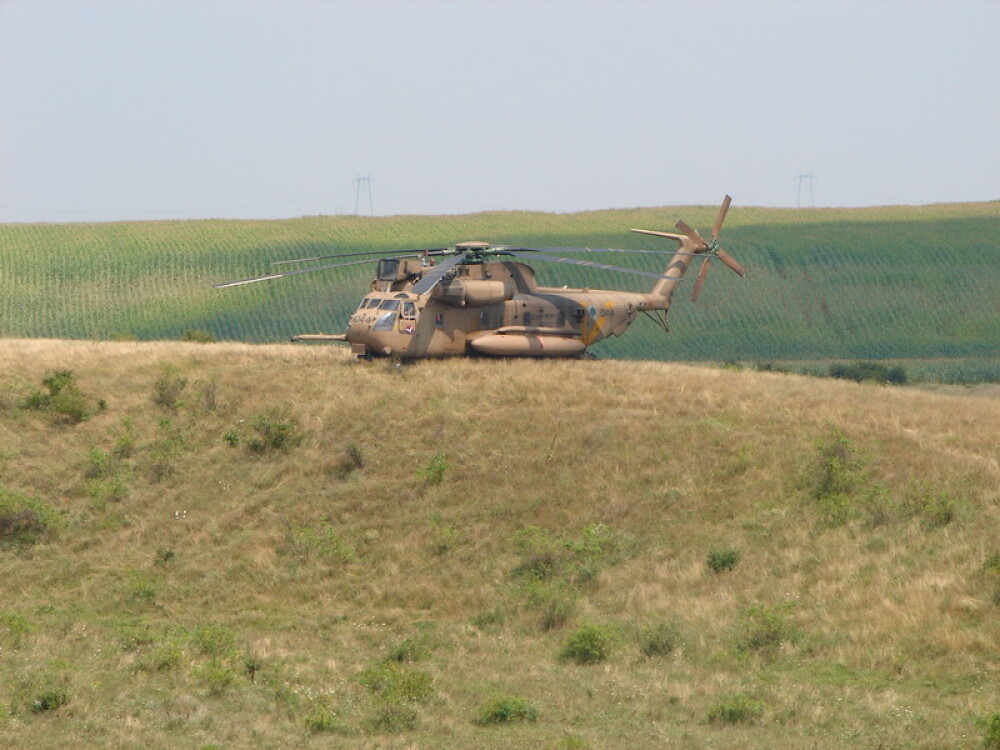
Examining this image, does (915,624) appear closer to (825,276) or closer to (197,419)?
(197,419)

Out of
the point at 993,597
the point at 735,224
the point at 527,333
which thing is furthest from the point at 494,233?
the point at 993,597

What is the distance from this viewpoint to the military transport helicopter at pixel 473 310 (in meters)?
37.8

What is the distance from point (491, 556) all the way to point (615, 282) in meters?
56.7

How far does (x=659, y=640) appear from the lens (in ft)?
81.5

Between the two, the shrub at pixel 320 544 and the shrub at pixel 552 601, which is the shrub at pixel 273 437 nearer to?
the shrub at pixel 320 544

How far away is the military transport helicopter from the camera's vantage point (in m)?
37.8

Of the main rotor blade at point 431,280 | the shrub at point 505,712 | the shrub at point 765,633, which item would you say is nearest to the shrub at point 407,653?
the shrub at point 505,712

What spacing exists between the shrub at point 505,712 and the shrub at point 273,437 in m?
15.9

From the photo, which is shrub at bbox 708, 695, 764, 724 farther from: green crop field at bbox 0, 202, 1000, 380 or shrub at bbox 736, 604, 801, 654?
green crop field at bbox 0, 202, 1000, 380

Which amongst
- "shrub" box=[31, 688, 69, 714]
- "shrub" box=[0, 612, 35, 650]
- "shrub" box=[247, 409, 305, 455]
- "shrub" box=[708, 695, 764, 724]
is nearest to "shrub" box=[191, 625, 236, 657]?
"shrub" box=[0, 612, 35, 650]

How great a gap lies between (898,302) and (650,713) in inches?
2831

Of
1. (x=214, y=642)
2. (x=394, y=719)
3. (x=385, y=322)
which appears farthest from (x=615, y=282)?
(x=394, y=719)

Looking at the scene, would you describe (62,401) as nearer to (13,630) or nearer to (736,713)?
(13,630)

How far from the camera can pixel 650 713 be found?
20453 mm
